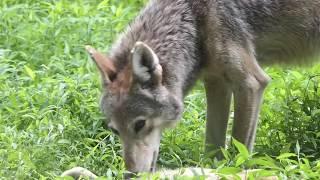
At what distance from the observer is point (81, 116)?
8922 millimetres

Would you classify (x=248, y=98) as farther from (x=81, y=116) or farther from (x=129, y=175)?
(x=81, y=116)

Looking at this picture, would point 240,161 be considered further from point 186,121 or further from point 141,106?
point 186,121

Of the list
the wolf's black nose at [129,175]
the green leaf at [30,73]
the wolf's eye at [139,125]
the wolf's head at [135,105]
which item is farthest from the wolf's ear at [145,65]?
the green leaf at [30,73]

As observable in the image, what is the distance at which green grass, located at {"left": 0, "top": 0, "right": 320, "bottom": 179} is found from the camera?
773 cm

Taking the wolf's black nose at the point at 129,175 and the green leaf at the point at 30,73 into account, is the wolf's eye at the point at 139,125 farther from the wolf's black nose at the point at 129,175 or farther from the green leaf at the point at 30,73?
the green leaf at the point at 30,73

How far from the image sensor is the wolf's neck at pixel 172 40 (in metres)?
7.88

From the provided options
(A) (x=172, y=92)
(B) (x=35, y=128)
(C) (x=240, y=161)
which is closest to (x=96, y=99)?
(B) (x=35, y=128)

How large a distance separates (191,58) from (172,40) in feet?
0.67

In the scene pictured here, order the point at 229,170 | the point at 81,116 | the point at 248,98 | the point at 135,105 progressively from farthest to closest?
the point at 81,116, the point at 248,98, the point at 135,105, the point at 229,170

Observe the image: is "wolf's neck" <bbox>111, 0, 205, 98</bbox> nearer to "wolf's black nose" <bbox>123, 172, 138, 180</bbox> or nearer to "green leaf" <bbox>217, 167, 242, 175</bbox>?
"wolf's black nose" <bbox>123, 172, 138, 180</bbox>

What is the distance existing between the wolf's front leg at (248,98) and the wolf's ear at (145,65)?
2.33 feet

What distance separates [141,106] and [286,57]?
152 centimetres

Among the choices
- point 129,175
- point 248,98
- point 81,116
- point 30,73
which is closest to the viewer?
point 129,175

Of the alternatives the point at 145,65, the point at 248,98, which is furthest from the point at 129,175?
the point at 248,98
